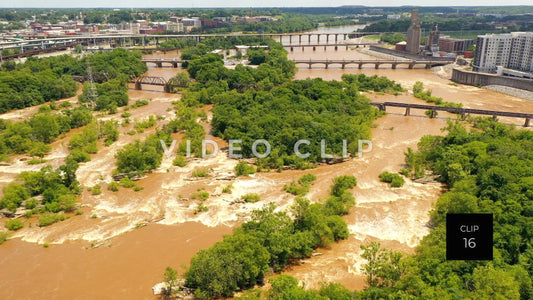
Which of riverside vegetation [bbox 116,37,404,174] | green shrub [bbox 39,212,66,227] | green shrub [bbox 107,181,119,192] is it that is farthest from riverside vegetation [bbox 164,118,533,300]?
green shrub [bbox 107,181,119,192]

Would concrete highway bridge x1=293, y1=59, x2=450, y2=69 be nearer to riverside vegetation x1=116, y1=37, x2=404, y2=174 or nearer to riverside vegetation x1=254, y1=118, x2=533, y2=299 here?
riverside vegetation x1=116, y1=37, x2=404, y2=174

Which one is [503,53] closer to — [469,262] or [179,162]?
[179,162]

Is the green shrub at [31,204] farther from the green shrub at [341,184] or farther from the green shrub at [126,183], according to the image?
the green shrub at [341,184]

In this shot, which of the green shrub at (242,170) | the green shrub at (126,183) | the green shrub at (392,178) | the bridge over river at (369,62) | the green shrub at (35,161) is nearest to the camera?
the green shrub at (392,178)

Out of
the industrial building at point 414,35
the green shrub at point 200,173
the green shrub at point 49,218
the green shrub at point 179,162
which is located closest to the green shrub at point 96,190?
the green shrub at point 49,218

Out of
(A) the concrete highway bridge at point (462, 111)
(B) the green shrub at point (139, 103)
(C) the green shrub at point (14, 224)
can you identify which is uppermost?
(A) the concrete highway bridge at point (462, 111)

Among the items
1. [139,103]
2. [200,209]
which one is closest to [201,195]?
[200,209]
